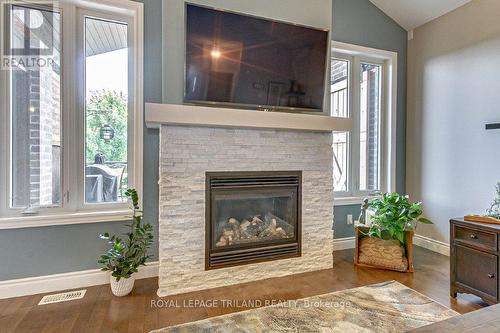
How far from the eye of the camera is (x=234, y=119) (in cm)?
230

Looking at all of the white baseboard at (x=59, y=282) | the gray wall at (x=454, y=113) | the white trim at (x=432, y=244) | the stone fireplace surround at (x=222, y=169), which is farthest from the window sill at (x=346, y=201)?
the white baseboard at (x=59, y=282)

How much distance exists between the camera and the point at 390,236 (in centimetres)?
283

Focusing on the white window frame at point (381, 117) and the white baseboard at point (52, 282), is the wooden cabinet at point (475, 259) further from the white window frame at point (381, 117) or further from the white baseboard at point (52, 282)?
the white baseboard at point (52, 282)

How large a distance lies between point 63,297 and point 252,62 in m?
2.52

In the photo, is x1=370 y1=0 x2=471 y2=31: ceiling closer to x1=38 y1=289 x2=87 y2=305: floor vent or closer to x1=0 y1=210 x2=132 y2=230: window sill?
x1=0 y1=210 x2=132 y2=230: window sill

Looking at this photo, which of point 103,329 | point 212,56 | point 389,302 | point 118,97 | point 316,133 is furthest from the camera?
point 316,133

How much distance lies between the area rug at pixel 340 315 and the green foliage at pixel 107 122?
1.62 meters

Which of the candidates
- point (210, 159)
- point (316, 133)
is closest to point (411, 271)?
point (316, 133)

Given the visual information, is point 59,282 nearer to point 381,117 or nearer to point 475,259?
point 475,259

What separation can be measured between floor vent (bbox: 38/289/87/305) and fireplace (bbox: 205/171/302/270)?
105 cm

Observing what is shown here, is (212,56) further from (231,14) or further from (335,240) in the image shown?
(335,240)

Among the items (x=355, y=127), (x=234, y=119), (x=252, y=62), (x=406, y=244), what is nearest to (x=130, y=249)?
(x=234, y=119)

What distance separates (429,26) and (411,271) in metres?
2.92

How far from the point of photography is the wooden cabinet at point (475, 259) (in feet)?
6.54
